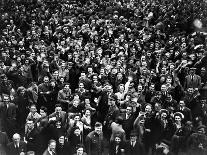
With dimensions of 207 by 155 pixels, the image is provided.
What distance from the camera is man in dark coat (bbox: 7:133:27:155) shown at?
24.6ft

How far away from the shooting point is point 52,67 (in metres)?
10.5

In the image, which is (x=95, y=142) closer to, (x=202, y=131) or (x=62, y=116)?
(x=62, y=116)

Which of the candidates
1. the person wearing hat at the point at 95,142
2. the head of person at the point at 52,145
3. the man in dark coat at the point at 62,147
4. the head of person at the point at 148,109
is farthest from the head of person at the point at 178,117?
the head of person at the point at 52,145

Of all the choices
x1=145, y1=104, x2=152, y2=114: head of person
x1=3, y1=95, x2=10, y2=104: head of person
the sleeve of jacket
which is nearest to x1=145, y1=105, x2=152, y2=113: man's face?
x1=145, y1=104, x2=152, y2=114: head of person

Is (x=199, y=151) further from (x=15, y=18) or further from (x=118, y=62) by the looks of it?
(x=15, y=18)

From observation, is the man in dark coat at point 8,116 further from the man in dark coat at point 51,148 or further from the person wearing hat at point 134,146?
the person wearing hat at point 134,146

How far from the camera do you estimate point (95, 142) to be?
7.72 m

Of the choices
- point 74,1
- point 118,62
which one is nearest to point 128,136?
point 118,62

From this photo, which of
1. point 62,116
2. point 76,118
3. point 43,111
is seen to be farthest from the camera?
point 43,111

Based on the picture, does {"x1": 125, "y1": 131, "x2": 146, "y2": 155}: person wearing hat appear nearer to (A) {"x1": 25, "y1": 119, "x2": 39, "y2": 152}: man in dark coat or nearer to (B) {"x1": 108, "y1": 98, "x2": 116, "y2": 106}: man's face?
(B) {"x1": 108, "y1": 98, "x2": 116, "y2": 106}: man's face

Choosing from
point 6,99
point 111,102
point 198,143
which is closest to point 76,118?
point 111,102

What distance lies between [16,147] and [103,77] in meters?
3.13

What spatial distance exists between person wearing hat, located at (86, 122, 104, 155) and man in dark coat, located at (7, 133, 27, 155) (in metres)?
1.29

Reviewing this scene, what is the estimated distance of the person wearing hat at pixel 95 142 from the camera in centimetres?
773
